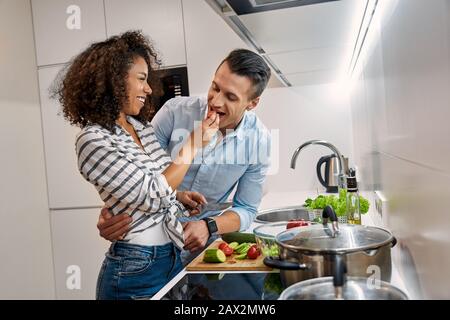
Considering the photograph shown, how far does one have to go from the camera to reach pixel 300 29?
1.99ft

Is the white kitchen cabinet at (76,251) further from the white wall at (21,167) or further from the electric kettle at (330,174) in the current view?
the electric kettle at (330,174)

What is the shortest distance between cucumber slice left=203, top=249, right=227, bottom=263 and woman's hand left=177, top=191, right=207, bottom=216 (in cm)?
33

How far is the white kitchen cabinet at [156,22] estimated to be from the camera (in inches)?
56.1

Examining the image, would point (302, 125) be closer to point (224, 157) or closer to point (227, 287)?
point (224, 157)

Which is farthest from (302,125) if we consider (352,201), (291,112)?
(352,201)

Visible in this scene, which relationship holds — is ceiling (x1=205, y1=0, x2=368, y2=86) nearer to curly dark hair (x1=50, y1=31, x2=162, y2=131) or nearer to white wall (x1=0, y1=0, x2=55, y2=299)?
curly dark hair (x1=50, y1=31, x2=162, y2=131)

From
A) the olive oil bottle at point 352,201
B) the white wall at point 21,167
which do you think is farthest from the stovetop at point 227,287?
the white wall at point 21,167

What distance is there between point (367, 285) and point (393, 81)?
29 cm

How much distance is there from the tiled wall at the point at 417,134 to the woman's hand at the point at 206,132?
0.99ft

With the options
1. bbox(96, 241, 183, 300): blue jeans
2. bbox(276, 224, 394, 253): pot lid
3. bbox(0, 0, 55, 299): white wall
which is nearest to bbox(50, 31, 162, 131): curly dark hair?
bbox(96, 241, 183, 300): blue jeans

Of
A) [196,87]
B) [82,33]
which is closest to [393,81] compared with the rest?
[196,87]

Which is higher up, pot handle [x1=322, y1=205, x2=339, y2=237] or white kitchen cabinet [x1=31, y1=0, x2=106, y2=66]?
white kitchen cabinet [x1=31, y1=0, x2=106, y2=66]

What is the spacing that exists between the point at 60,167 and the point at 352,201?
1353 millimetres

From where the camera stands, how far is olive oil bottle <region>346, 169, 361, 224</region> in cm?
67
